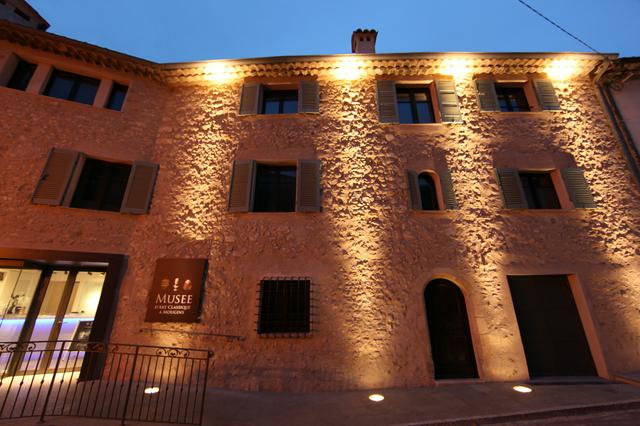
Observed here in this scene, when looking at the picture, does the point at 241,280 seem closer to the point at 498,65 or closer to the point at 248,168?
the point at 248,168

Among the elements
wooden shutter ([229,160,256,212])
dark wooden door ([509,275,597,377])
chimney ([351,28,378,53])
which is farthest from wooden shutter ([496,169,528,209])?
wooden shutter ([229,160,256,212])

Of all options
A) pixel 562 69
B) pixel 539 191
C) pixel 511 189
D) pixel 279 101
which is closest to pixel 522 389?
pixel 511 189

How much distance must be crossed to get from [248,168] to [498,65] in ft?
25.0

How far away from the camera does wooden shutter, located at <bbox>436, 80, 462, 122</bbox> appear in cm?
763

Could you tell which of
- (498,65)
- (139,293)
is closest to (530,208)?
(498,65)

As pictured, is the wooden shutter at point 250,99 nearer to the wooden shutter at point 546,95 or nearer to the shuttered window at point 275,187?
the shuttered window at point 275,187

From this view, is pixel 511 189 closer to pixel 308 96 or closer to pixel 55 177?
pixel 308 96

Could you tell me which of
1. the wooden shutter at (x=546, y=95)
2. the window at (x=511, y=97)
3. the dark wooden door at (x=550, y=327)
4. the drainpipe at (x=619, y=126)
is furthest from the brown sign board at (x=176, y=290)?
the drainpipe at (x=619, y=126)

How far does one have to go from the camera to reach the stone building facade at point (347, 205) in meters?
5.89

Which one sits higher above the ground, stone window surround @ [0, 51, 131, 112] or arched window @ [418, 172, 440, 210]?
stone window surround @ [0, 51, 131, 112]

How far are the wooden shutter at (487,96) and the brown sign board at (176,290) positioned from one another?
8444 millimetres

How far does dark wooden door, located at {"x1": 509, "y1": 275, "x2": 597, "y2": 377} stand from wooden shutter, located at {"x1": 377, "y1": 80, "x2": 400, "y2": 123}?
498 cm

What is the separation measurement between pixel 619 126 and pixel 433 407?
8762 millimetres

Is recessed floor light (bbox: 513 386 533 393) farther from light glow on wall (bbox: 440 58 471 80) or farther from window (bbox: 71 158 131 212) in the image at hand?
window (bbox: 71 158 131 212)
